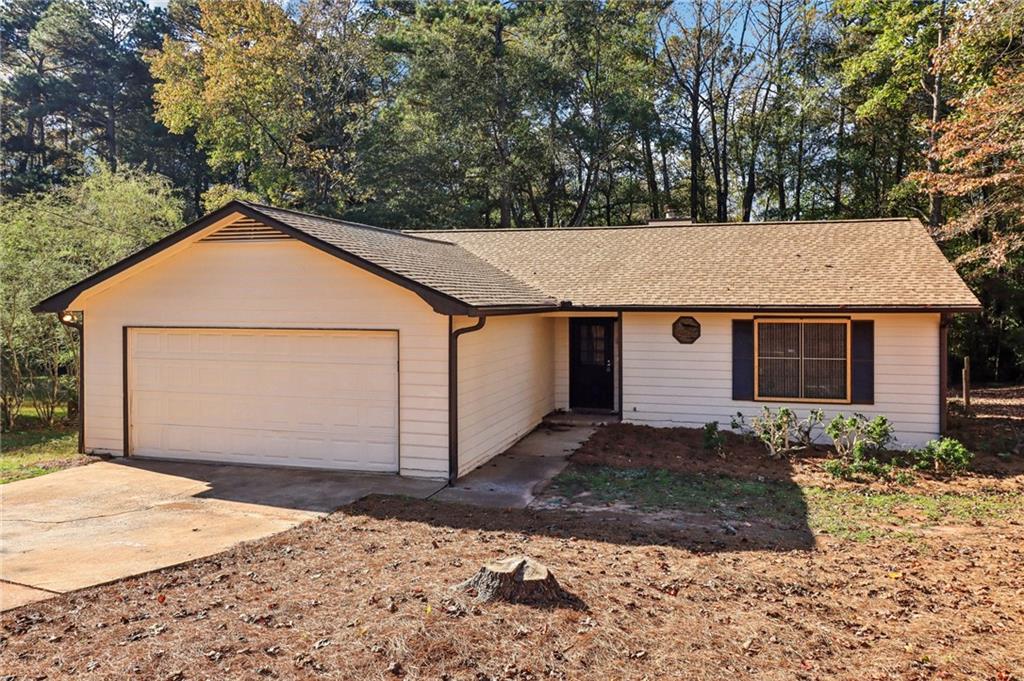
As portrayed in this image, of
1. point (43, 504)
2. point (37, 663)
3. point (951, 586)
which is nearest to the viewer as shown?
point (37, 663)

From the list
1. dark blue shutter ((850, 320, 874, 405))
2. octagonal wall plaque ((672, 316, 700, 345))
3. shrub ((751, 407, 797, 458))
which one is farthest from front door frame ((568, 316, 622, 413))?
dark blue shutter ((850, 320, 874, 405))

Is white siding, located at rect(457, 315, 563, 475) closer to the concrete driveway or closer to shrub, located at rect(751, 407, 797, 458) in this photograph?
the concrete driveway

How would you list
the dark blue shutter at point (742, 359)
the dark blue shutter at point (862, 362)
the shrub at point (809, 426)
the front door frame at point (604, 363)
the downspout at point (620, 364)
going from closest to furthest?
the shrub at point (809, 426) < the dark blue shutter at point (862, 362) < the dark blue shutter at point (742, 359) < the downspout at point (620, 364) < the front door frame at point (604, 363)

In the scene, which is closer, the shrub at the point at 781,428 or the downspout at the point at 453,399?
the downspout at the point at 453,399

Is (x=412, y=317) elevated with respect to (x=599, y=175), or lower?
lower

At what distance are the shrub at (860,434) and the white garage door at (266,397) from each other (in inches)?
242

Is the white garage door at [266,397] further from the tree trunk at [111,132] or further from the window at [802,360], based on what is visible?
the tree trunk at [111,132]

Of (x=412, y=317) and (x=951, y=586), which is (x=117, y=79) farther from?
(x=951, y=586)

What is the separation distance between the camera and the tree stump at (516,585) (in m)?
4.80

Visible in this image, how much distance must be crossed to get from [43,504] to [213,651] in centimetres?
506

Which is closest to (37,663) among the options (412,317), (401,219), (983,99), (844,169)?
(412,317)

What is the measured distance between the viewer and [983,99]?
532 inches

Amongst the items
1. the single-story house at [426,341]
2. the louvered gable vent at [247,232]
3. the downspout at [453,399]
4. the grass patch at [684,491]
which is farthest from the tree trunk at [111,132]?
the grass patch at [684,491]

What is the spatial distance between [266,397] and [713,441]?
21.4 ft
